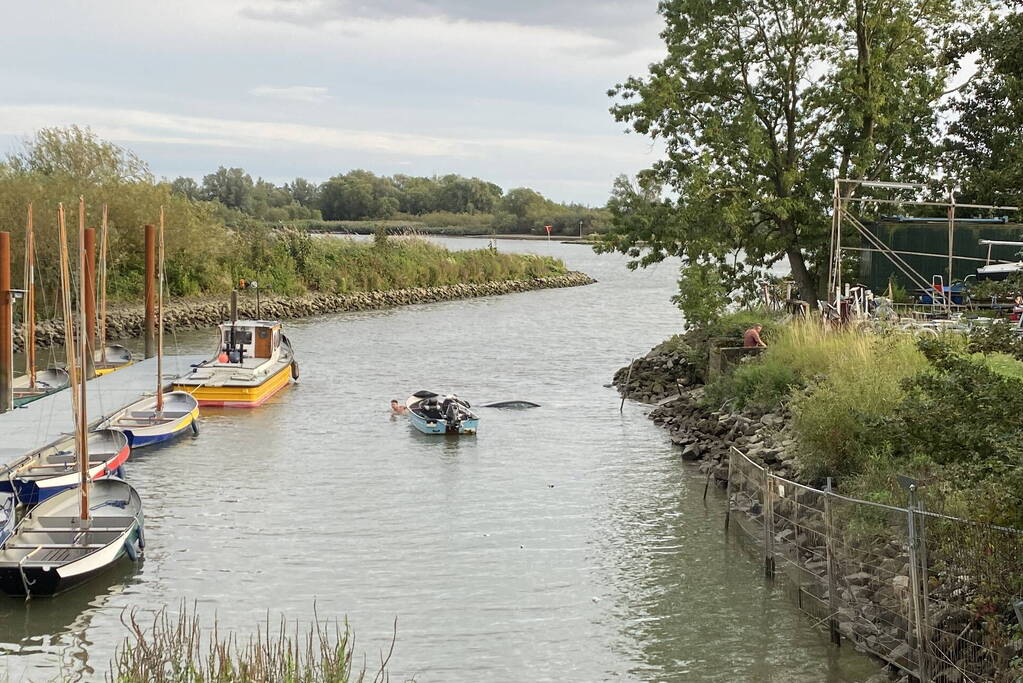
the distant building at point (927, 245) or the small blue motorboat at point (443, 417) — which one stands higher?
Result: the distant building at point (927, 245)

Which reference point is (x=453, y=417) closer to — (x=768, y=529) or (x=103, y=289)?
(x=103, y=289)

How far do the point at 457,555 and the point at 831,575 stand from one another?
25.1ft

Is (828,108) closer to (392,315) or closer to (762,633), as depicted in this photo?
(762,633)

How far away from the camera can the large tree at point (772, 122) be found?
38.3 metres

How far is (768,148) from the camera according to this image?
38.6m

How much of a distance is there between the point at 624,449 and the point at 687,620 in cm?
1398

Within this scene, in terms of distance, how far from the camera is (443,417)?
3356cm

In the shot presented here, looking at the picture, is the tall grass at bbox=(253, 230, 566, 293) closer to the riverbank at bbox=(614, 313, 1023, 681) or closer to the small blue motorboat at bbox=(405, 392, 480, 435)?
the small blue motorboat at bbox=(405, 392, 480, 435)

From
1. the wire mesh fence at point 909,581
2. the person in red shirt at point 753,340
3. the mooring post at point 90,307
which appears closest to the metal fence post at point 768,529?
the wire mesh fence at point 909,581

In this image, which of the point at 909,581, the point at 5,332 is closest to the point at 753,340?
the point at 909,581

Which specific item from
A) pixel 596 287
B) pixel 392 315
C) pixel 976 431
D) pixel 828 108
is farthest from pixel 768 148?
pixel 596 287

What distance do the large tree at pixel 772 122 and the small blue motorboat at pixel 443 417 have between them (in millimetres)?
9019

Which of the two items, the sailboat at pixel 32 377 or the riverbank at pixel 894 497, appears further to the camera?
the sailboat at pixel 32 377

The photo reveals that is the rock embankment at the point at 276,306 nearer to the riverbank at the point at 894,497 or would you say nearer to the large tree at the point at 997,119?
the riverbank at the point at 894,497
